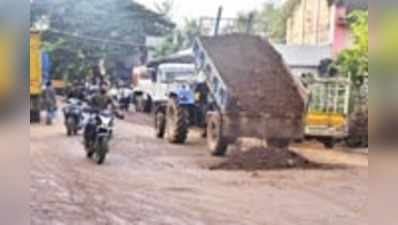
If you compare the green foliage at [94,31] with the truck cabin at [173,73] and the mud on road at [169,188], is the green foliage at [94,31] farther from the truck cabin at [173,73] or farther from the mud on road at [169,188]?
the mud on road at [169,188]

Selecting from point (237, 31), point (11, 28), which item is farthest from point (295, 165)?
point (11, 28)

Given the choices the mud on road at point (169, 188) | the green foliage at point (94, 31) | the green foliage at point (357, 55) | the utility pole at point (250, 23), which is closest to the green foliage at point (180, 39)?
the green foliage at point (94, 31)

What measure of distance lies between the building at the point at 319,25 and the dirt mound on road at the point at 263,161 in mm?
525

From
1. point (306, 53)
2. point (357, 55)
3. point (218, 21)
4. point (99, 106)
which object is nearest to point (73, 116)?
point (99, 106)

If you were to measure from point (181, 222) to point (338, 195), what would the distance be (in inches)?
28.4

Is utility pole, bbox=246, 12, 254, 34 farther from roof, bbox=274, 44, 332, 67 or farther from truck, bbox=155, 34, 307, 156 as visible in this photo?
roof, bbox=274, 44, 332, 67

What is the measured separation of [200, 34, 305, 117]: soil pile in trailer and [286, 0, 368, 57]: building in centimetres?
14

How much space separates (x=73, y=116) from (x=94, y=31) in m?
0.43

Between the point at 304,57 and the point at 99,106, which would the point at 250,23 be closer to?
the point at 304,57

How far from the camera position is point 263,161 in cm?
313

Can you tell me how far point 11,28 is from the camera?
2.33 m

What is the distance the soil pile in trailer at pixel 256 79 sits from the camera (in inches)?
125

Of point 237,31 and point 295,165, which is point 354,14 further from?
point 295,165

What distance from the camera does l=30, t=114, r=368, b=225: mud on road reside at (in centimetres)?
278
